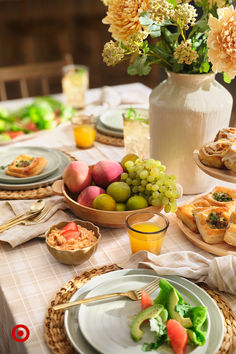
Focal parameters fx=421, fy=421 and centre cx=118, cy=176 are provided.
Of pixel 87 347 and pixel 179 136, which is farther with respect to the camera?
pixel 179 136

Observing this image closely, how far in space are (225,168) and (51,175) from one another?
703mm

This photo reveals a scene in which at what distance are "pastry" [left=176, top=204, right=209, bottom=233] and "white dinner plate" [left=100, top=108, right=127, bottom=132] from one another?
740 mm

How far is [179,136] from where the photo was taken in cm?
140

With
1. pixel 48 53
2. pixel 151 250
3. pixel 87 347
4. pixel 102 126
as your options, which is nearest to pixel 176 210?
pixel 151 250

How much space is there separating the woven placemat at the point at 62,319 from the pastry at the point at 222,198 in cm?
30

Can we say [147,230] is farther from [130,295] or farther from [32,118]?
[32,118]

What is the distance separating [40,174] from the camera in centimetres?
156

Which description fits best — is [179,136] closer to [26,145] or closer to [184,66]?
[184,66]

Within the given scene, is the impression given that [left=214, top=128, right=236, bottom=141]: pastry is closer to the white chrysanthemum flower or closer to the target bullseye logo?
the white chrysanthemum flower

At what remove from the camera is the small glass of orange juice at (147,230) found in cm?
112

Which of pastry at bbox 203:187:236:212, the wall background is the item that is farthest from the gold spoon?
the wall background

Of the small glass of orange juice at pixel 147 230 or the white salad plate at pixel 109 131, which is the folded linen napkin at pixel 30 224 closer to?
the small glass of orange juice at pixel 147 230

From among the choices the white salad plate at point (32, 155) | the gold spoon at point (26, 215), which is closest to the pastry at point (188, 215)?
the gold spoon at point (26, 215)

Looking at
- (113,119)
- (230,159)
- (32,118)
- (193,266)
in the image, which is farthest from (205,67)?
(32,118)
